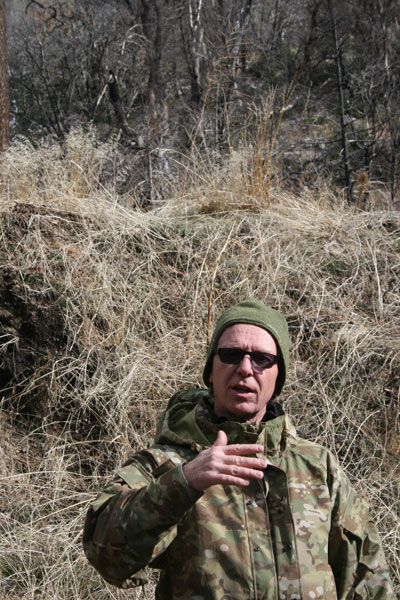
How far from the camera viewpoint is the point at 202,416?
1.77 metres

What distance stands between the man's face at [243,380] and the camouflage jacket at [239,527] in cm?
7

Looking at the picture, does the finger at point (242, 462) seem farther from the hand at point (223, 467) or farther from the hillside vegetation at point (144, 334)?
the hillside vegetation at point (144, 334)

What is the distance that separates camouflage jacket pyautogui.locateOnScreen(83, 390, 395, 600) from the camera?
57.0 inches

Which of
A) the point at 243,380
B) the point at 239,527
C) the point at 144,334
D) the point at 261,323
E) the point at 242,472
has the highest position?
the point at 261,323

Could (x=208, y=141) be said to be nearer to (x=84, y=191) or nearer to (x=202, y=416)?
(x=84, y=191)

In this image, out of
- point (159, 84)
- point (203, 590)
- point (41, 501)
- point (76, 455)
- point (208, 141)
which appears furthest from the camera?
point (159, 84)

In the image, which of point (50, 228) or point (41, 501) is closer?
point (41, 501)

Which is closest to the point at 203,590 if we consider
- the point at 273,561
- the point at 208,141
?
the point at 273,561

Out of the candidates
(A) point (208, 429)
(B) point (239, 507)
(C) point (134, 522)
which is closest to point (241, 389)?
(A) point (208, 429)

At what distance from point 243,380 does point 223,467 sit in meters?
0.42

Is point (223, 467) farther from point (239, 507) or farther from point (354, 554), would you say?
point (354, 554)

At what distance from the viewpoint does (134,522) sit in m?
1.42

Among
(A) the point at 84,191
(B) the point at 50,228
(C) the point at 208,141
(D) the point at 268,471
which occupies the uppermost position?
(C) the point at 208,141

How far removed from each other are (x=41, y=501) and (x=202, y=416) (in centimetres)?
174
